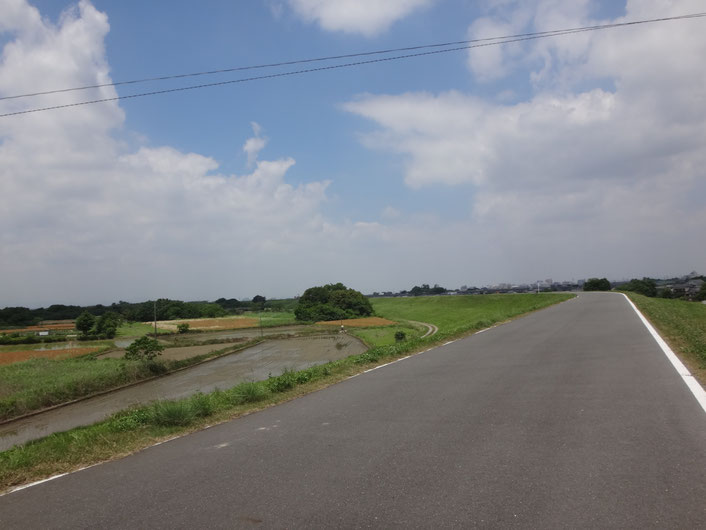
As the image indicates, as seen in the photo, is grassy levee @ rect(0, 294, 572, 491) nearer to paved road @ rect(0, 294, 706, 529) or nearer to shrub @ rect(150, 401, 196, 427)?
shrub @ rect(150, 401, 196, 427)

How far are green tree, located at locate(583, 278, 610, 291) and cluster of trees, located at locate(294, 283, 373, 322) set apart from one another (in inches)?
2336

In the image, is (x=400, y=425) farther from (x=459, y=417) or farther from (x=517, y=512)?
(x=517, y=512)

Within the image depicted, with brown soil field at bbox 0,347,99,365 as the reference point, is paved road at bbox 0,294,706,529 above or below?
above

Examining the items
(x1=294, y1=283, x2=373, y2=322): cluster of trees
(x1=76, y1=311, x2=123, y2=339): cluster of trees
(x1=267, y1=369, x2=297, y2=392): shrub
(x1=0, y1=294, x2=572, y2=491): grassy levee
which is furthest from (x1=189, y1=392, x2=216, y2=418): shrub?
(x1=294, y1=283, x2=373, y2=322): cluster of trees

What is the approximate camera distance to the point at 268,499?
4387mm

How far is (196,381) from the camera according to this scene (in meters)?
29.8

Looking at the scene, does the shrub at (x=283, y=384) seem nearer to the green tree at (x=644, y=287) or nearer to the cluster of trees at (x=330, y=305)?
the cluster of trees at (x=330, y=305)

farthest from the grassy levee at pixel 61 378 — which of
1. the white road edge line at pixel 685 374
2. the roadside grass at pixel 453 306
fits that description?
the roadside grass at pixel 453 306

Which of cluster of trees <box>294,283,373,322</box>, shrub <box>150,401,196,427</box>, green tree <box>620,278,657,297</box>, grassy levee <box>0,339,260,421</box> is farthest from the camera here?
green tree <box>620,278,657,297</box>

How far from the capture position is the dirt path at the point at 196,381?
20281mm

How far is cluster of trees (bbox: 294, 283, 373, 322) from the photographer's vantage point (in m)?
87.4

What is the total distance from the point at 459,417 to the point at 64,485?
507 cm

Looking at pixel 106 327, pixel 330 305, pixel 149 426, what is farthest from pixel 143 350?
pixel 330 305

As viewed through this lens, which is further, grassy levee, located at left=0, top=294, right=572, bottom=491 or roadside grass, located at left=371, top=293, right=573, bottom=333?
roadside grass, located at left=371, top=293, right=573, bottom=333
